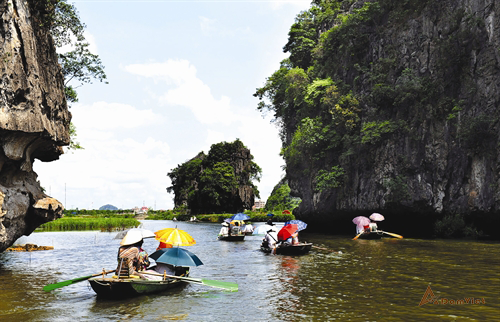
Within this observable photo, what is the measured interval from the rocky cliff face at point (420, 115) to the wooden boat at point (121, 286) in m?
24.4

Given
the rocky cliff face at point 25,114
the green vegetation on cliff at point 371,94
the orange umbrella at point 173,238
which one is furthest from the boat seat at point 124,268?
the green vegetation on cliff at point 371,94

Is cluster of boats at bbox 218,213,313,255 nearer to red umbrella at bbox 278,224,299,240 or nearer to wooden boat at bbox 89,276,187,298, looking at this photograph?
red umbrella at bbox 278,224,299,240

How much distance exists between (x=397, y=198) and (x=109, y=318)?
28241mm

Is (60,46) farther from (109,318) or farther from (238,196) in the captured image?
(238,196)

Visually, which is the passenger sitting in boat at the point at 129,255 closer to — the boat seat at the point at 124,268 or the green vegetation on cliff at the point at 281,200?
the boat seat at the point at 124,268

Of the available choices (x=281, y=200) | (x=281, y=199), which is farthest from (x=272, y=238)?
(x=281, y=200)

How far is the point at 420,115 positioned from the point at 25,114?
94.8 feet

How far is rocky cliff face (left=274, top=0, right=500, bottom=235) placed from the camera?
28844 millimetres

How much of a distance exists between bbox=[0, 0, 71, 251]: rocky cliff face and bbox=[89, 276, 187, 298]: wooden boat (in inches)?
222

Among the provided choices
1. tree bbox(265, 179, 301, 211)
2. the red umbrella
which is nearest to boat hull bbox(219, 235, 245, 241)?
the red umbrella

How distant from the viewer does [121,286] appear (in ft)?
37.5

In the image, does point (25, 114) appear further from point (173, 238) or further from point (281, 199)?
point (281, 199)

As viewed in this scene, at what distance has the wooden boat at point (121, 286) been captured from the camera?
11.3m

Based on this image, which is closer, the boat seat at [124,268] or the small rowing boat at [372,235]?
the boat seat at [124,268]
